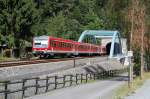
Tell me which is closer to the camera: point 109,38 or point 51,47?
point 51,47

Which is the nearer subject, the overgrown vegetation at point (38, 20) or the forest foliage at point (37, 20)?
the overgrown vegetation at point (38, 20)

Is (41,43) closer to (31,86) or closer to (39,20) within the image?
(39,20)

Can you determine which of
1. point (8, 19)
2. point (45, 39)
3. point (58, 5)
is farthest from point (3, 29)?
point (58, 5)

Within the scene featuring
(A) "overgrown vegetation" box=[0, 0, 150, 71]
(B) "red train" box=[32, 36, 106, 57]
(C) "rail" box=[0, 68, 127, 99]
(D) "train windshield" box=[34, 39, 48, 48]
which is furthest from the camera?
(D) "train windshield" box=[34, 39, 48, 48]

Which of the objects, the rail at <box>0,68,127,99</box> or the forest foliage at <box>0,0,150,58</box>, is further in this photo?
the forest foliage at <box>0,0,150,58</box>

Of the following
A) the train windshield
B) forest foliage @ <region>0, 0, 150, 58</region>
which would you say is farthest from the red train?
forest foliage @ <region>0, 0, 150, 58</region>

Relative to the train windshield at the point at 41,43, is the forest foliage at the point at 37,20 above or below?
above

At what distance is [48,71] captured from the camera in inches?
1688

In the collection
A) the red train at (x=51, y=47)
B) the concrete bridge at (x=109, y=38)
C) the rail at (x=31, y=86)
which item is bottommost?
the rail at (x=31, y=86)

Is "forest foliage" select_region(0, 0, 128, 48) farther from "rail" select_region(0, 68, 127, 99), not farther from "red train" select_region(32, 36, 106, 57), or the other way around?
"rail" select_region(0, 68, 127, 99)

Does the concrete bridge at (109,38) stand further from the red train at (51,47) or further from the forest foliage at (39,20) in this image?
the red train at (51,47)

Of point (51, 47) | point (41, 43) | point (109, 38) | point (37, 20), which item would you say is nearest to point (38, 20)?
point (37, 20)

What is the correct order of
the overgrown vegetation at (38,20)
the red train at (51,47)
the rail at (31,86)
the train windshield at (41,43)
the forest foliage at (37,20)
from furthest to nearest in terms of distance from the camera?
the train windshield at (41,43)
the red train at (51,47)
the forest foliage at (37,20)
the overgrown vegetation at (38,20)
the rail at (31,86)

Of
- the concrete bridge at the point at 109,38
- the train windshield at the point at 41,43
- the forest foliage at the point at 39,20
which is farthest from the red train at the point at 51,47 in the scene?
the concrete bridge at the point at 109,38
